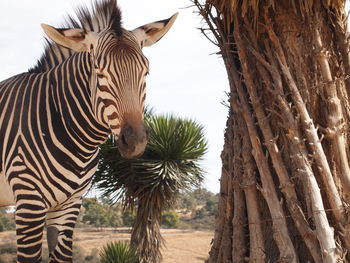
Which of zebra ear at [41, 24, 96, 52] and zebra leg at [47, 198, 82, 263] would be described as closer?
zebra ear at [41, 24, 96, 52]

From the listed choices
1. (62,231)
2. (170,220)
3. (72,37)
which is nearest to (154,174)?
(62,231)

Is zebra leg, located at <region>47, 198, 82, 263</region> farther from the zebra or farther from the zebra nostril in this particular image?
the zebra nostril

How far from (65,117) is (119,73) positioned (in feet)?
2.87

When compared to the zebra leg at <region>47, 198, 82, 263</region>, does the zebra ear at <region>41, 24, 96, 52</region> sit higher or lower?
higher

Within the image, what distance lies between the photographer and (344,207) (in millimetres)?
3869

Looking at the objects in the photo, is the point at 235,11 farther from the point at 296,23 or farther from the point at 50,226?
the point at 50,226

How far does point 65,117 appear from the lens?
184 inches

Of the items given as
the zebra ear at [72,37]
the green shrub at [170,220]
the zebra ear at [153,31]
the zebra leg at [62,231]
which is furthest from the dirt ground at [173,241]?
the zebra ear at [72,37]

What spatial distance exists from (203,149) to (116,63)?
24.6 feet

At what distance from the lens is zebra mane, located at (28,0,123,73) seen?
4.61m

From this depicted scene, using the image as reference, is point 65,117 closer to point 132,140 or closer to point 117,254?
point 132,140

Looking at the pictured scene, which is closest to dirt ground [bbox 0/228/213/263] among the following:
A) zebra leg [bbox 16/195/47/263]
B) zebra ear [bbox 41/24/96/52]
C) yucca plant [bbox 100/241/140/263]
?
yucca plant [bbox 100/241/140/263]

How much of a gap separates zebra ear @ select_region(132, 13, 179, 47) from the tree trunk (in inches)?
16.4

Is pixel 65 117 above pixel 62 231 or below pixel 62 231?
above
